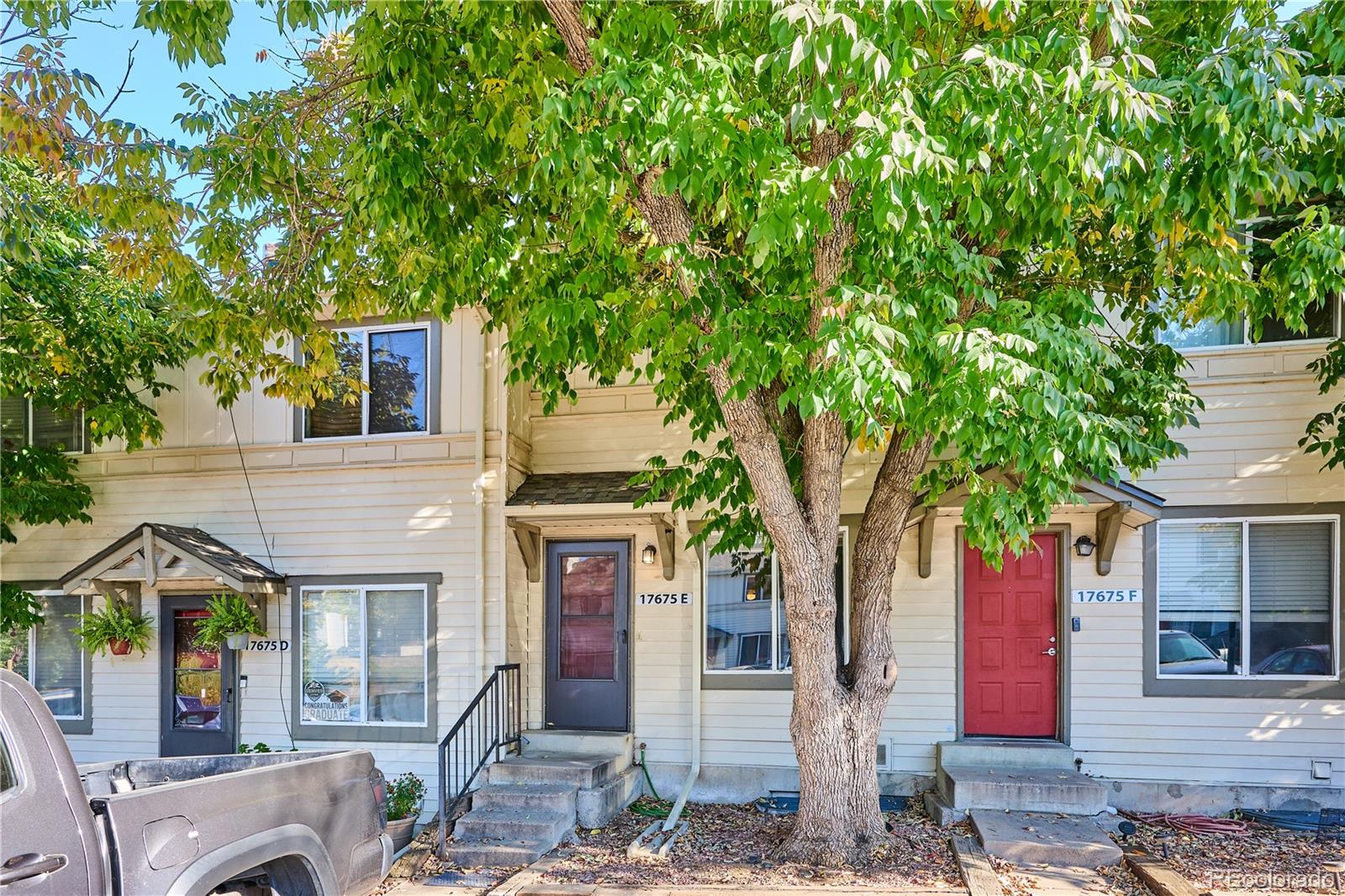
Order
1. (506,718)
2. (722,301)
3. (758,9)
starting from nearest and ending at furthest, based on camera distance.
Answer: (758,9)
(722,301)
(506,718)

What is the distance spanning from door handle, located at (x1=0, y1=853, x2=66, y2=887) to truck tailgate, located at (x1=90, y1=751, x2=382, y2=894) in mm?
213

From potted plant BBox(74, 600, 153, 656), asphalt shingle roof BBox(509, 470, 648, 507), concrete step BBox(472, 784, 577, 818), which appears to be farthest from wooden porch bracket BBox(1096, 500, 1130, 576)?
potted plant BBox(74, 600, 153, 656)

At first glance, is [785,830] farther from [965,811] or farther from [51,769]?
[51,769]

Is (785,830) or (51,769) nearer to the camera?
(51,769)

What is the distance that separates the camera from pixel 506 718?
28.8ft

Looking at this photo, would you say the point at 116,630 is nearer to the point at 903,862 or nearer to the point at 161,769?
the point at 161,769

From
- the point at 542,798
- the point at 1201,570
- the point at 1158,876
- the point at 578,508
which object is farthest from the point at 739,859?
the point at 1201,570

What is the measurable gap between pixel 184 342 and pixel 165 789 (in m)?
7.25

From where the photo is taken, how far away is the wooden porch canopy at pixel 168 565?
351 inches

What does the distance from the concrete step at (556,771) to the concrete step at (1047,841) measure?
3287 millimetres

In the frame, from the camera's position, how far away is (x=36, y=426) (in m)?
10.3

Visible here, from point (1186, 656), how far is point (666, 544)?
5023mm

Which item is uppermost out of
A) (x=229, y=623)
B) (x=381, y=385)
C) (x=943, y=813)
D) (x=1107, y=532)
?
(x=381, y=385)

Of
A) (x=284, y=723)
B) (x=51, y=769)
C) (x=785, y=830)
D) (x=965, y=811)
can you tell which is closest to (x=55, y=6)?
(x=51, y=769)
